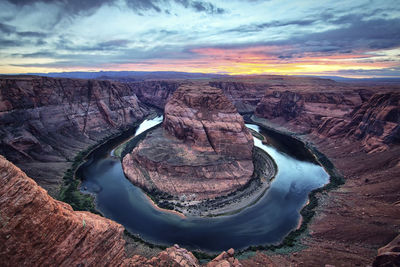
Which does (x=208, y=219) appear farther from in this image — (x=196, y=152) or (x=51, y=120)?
(x=51, y=120)

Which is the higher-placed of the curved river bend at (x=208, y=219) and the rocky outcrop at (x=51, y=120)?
the rocky outcrop at (x=51, y=120)

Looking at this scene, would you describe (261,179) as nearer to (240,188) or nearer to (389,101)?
(240,188)

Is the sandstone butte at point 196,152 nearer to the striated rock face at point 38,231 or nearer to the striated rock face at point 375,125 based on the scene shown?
the striated rock face at point 38,231

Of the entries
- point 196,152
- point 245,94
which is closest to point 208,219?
point 196,152

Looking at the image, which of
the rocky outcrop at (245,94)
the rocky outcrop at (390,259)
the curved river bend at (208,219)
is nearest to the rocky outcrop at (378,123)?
the curved river bend at (208,219)

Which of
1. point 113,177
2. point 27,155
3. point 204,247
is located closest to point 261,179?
point 204,247

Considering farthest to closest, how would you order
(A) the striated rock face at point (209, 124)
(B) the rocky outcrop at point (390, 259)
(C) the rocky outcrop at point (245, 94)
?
(C) the rocky outcrop at point (245, 94) < (A) the striated rock face at point (209, 124) < (B) the rocky outcrop at point (390, 259)
